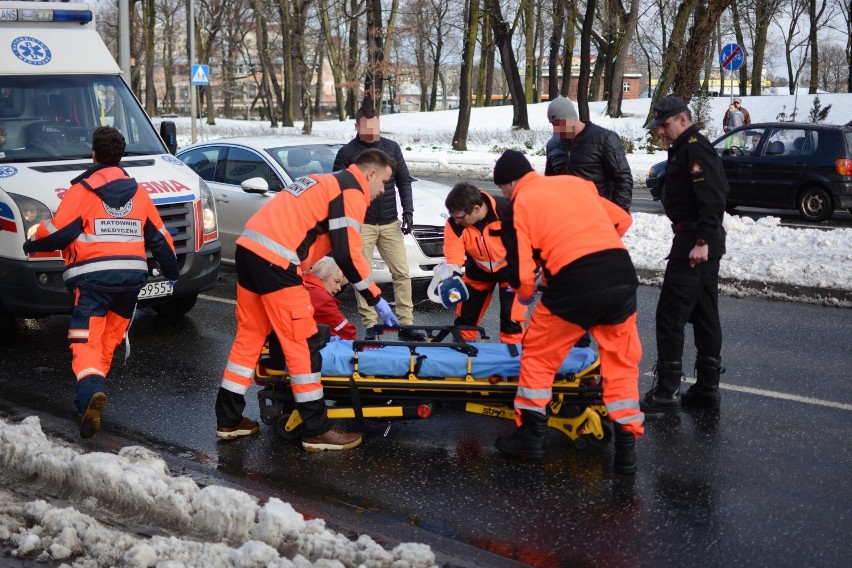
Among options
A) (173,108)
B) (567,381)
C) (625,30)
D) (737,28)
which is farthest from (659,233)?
(173,108)

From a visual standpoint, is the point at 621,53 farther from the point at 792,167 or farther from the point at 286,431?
the point at 286,431

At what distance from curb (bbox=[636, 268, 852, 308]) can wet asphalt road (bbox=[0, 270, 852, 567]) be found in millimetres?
2069

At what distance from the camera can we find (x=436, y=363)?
5.66 metres

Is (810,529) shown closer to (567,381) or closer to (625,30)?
(567,381)

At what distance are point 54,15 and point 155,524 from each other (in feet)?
20.7

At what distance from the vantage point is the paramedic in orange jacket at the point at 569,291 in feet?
16.8

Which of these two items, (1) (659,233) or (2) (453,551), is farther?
(1) (659,233)

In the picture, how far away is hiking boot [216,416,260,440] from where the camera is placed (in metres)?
5.89

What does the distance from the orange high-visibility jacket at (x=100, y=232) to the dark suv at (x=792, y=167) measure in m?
11.9

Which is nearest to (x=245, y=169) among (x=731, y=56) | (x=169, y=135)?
(x=169, y=135)

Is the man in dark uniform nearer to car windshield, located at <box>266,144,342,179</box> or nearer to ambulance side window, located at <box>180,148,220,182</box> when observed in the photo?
car windshield, located at <box>266,144,342,179</box>

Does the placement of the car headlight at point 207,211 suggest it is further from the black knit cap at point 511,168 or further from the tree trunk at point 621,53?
the tree trunk at point 621,53

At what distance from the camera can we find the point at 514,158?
5445 mm

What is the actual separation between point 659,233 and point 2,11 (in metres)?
8.38
